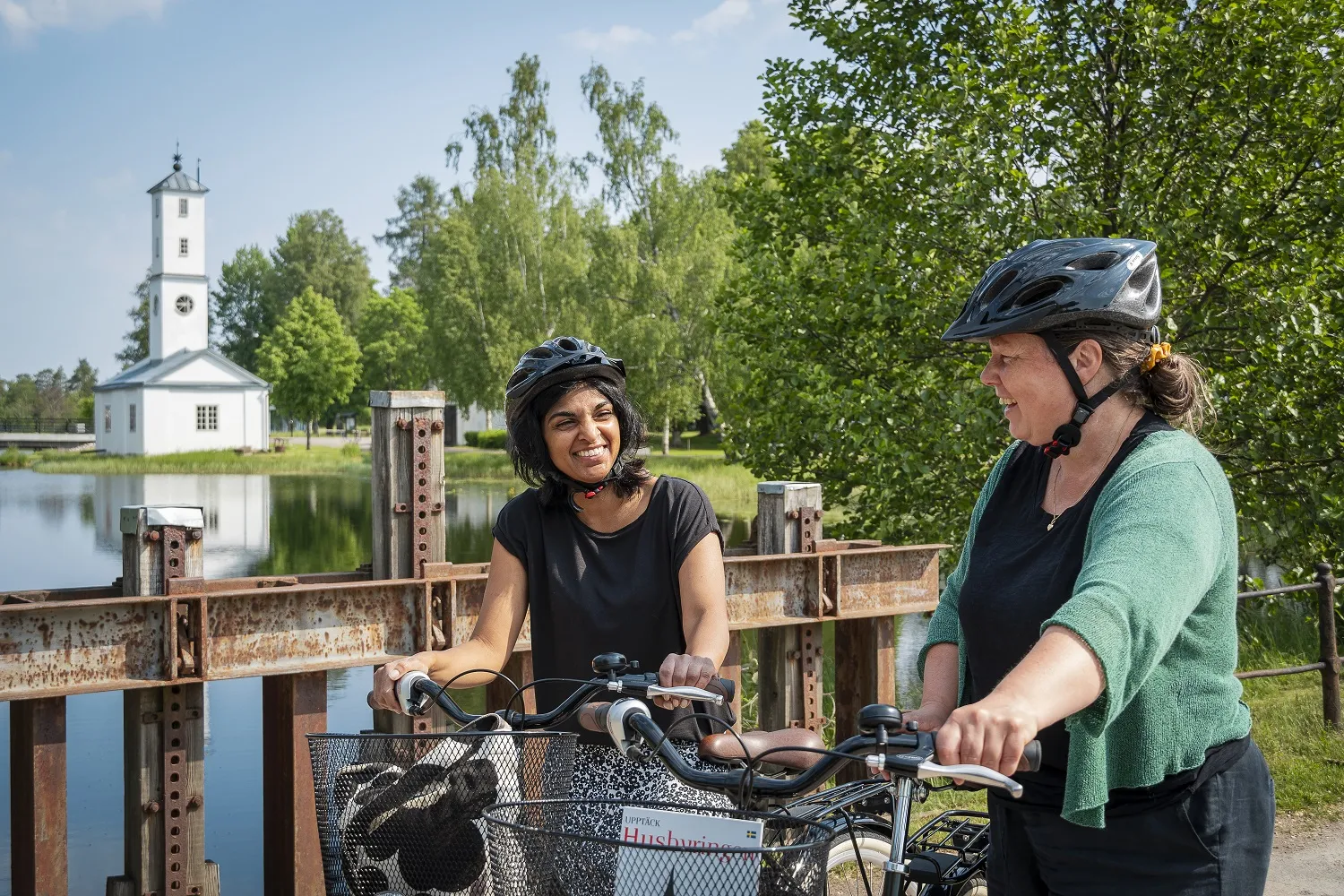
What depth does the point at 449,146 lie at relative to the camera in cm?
5028

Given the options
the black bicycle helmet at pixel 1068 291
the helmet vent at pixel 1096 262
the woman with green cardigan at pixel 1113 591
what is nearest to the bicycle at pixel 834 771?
the woman with green cardigan at pixel 1113 591

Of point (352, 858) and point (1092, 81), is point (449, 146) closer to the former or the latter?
point (1092, 81)

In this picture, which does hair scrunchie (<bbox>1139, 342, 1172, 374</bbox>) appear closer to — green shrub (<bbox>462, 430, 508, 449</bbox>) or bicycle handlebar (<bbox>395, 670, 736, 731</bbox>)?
bicycle handlebar (<bbox>395, 670, 736, 731</bbox>)

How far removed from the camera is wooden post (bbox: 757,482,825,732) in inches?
265

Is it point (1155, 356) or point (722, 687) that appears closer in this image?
point (1155, 356)

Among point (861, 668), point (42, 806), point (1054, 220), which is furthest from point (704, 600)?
point (1054, 220)

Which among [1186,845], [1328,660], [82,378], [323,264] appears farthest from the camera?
[82,378]

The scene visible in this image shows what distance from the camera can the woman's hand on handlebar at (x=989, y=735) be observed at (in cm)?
175

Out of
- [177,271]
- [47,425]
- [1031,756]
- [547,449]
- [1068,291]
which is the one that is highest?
[177,271]

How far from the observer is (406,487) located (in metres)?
5.90

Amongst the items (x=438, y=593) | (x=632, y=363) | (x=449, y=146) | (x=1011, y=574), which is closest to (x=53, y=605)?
(x=438, y=593)

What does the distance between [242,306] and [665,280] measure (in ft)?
210

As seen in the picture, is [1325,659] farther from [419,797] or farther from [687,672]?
[419,797]

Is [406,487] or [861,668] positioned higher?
[406,487]
